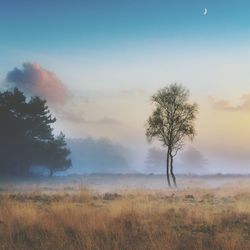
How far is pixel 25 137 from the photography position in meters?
63.5

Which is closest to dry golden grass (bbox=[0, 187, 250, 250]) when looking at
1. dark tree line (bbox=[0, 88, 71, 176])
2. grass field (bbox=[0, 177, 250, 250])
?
grass field (bbox=[0, 177, 250, 250])

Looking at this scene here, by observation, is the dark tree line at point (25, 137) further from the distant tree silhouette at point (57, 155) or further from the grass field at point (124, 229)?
the grass field at point (124, 229)

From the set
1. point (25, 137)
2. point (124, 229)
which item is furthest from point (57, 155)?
point (124, 229)

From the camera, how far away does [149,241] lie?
1287 centimetres

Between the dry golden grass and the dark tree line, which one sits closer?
the dry golden grass

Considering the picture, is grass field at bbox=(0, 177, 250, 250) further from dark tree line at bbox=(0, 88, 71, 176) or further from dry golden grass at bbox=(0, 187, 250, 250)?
dark tree line at bbox=(0, 88, 71, 176)

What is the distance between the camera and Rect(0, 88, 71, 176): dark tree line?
6231 centimetres

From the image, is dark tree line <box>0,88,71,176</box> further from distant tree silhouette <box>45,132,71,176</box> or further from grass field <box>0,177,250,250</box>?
grass field <box>0,177,250,250</box>

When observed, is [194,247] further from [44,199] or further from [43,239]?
[44,199]

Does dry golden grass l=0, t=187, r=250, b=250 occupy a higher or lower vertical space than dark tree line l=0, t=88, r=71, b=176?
lower

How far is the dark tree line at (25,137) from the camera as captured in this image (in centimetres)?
6231

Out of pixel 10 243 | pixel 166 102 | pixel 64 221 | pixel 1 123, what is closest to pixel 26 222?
pixel 64 221

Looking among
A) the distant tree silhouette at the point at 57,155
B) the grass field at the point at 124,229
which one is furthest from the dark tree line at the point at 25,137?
the grass field at the point at 124,229

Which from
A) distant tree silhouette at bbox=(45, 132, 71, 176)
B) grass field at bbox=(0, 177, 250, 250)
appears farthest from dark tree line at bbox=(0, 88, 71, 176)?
grass field at bbox=(0, 177, 250, 250)
